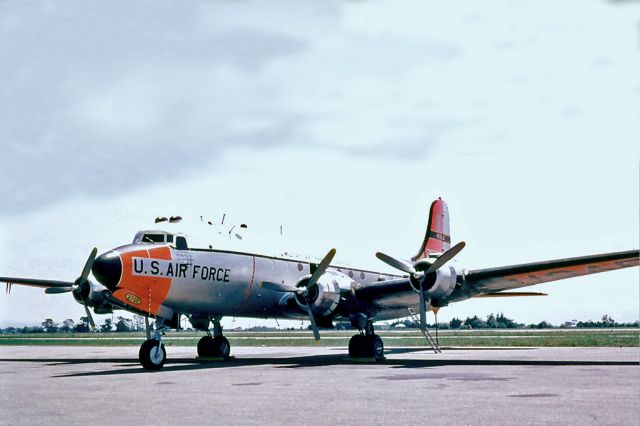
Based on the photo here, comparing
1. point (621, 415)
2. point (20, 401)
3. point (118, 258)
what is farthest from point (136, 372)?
point (621, 415)

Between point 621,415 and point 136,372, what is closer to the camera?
point 621,415

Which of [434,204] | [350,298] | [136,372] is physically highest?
[434,204]

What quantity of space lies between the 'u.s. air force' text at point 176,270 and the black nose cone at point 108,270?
57cm

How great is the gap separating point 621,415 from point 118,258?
1359cm

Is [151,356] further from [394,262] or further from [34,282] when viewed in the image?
[34,282]

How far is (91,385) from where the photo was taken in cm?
1468

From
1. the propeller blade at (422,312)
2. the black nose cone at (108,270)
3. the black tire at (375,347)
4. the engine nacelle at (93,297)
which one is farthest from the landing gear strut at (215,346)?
the propeller blade at (422,312)

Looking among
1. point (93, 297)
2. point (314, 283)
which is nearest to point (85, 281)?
point (93, 297)

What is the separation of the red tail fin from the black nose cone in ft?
48.2

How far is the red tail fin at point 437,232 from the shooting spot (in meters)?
29.7

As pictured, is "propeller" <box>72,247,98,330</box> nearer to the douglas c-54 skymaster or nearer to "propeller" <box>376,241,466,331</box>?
the douglas c-54 skymaster

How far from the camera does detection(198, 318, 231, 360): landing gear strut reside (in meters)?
24.8

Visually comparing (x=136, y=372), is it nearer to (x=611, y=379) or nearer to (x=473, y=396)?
(x=473, y=396)

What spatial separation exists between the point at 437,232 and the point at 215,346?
11.5 m
